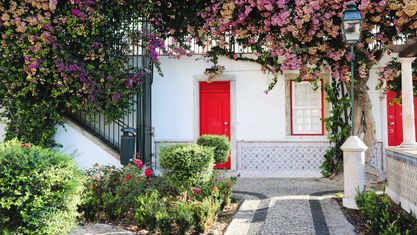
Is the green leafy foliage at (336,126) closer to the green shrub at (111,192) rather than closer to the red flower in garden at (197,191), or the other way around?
the red flower in garden at (197,191)

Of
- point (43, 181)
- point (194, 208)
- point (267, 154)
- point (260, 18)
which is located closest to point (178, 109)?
point (267, 154)

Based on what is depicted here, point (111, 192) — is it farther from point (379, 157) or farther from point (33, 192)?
point (379, 157)

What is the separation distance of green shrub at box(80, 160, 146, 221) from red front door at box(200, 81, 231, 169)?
14.7 feet

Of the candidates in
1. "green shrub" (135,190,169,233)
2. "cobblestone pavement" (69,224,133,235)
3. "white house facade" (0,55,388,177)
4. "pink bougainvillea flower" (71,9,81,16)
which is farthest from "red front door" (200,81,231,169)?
"cobblestone pavement" (69,224,133,235)

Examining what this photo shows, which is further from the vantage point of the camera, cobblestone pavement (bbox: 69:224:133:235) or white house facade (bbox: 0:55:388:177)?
white house facade (bbox: 0:55:388:177)

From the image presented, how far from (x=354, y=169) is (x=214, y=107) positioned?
16.7ft

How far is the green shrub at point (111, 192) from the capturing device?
16.1ft

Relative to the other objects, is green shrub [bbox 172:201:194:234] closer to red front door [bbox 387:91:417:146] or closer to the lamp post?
the lamp post

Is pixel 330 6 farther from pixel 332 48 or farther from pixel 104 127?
pixel 104 127

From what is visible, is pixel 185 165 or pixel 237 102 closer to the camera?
pixel 185 165

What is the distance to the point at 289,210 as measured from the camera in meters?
5.46

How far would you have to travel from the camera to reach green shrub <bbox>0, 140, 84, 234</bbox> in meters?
3.19

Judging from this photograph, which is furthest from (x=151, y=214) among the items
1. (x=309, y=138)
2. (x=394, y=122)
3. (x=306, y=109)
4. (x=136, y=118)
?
(x=394, y=122)

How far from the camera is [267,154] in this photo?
9.86 meters
